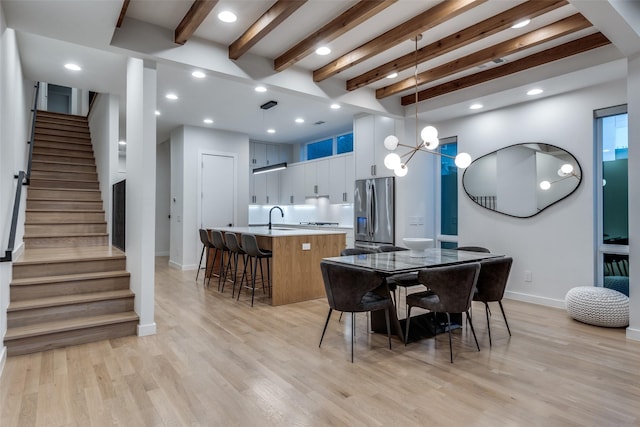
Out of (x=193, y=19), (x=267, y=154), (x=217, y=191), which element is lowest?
(x=217, y=191)

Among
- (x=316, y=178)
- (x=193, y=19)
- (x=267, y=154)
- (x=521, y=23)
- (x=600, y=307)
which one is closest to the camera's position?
(x=193, y=19)

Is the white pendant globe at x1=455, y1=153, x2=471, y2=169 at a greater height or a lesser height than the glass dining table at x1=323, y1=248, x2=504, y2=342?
greater

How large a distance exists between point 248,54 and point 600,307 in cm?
457

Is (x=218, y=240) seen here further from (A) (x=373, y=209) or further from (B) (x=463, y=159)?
(B) (x=463, y=159)

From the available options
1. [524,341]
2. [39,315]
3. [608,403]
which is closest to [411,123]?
[524,341]

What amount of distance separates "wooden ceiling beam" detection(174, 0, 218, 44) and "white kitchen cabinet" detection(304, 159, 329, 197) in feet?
14.4

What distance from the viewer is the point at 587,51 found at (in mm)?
3799

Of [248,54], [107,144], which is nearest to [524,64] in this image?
[248,54]

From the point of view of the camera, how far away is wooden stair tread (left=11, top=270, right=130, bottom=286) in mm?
3475

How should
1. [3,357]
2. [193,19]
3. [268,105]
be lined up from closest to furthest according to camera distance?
[3,357] → [193,19] → [268,105]

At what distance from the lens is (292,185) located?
874 cm

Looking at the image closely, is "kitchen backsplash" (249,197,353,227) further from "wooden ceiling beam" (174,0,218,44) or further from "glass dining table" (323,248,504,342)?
"wooden ceiling beam" (174,0,218,44)

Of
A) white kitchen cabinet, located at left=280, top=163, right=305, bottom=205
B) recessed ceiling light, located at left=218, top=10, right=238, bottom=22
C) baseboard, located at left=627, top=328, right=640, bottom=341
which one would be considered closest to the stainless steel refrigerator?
white kitchen cabinet, located at left=280, top=163, right=305, bottom=205

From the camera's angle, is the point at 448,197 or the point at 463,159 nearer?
the point at 463,159
